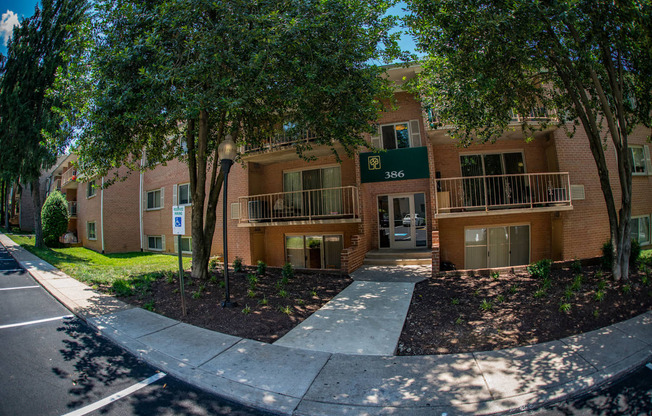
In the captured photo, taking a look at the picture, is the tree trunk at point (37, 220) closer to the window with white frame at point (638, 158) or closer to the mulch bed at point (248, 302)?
the mulch bed at point (248, 302)

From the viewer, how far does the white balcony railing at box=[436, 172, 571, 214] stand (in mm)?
9641

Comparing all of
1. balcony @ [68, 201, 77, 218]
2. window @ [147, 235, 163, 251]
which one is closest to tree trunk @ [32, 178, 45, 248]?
window @ [147, 235, 163, 251]

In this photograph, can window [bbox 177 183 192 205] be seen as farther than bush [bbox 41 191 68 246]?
No

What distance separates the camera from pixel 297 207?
12.2 meters

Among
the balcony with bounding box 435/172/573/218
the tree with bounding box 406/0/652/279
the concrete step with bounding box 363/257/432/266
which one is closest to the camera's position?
the tree with bounding box 406/0/652/279

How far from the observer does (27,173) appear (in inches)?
633

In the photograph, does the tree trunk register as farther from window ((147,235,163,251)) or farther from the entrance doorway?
the entrance doorway

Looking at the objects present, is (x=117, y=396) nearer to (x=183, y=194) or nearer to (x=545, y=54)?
(x=545, y=54)

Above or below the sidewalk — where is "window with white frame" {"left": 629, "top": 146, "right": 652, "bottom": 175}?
above

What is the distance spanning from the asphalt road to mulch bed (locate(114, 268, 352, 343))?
51.9 inches

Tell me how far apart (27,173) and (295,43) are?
60.3ft

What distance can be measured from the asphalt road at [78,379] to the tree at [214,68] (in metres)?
3.41

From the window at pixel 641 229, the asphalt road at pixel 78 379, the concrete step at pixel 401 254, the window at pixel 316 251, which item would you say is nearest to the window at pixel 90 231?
the window at pixel 316 251

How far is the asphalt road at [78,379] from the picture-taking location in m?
3.13
